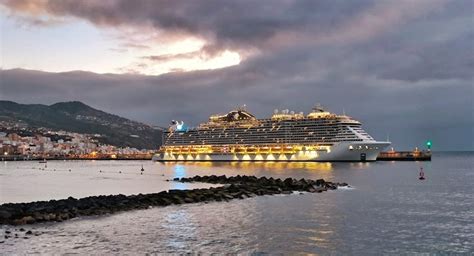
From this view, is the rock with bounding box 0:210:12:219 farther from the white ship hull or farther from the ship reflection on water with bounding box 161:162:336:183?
the white ship hull

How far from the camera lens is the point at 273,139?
362 ft

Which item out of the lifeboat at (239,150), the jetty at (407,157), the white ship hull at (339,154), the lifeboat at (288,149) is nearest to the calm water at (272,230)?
the white ship hull at (339,154)

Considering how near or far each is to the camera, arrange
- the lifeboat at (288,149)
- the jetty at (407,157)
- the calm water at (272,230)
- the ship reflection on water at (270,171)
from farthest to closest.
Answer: the jetty at (407,157), the lifeboat at (288,149), the ship reflection on water at (270,171), the calm water at (272,230)

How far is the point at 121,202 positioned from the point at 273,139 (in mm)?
83549

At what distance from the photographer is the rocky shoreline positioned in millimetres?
22625

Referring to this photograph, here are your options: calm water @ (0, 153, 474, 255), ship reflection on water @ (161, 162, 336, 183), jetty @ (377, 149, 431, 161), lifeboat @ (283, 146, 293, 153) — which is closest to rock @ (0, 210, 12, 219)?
calm water @ (0, 153, 474, 255)

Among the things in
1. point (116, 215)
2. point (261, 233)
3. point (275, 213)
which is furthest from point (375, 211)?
point (116, 215)

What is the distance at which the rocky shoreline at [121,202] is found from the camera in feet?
74.2

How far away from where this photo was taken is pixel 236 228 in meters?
20.9

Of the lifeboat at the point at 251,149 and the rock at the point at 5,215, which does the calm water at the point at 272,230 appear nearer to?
the rock at the point at 5,215

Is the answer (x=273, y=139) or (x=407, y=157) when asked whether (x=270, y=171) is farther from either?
(x=407, y=157)

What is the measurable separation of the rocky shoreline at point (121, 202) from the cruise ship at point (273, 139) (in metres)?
58.0

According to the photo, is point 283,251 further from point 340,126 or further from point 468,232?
point 340,126

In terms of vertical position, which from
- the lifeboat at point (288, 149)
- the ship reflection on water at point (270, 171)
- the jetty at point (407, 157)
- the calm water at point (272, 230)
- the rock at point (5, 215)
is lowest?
the calm water at point (272, 230)
